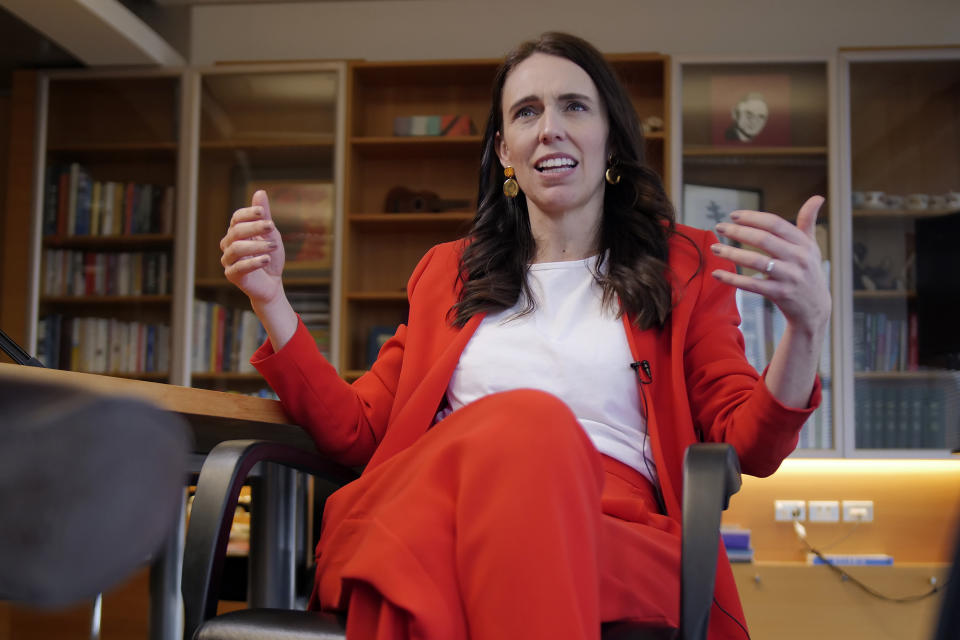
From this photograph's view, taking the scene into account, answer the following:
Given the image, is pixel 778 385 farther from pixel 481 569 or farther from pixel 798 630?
pixel 798 630

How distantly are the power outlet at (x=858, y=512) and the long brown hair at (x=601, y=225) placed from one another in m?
2.84

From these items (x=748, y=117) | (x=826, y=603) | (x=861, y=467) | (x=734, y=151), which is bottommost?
(x=826, y=603)

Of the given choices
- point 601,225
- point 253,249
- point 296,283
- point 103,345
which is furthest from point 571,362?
point 103,345

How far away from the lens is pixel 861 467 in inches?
154

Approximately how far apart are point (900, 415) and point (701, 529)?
3.21 metres

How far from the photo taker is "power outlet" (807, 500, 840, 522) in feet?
12.7

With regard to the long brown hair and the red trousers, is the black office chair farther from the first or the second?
the long brown hair

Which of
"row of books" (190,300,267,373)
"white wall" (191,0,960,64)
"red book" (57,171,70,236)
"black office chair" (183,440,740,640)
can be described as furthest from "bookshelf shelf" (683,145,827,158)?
"black office chair" (183,440,740,640)

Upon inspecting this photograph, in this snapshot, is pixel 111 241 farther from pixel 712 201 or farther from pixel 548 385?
pixel 548 385

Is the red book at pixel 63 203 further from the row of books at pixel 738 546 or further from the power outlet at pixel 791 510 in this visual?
the power outlet at pixel 791 510

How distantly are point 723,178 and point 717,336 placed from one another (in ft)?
8.84

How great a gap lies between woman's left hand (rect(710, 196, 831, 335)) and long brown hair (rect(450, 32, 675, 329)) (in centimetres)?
37

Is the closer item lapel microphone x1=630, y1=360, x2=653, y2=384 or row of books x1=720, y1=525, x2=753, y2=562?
lapel microphone x1=630, y1=360, x2=653, y2=384

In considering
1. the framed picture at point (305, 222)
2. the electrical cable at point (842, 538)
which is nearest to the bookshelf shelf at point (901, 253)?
the electrical cable at point (842, 538)
